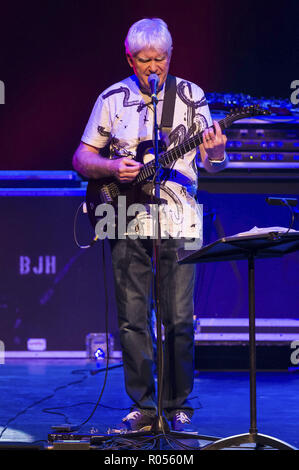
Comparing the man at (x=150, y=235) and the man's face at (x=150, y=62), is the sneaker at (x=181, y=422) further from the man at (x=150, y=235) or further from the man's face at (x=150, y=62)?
the man's face at (x=150, y=62)

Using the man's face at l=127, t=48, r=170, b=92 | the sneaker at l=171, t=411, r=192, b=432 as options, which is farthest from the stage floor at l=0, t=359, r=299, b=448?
the man's face at l=127, t=48, r=170, b=92

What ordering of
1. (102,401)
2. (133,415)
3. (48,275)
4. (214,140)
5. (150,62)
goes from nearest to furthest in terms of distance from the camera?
1. (214,140)
2. (133,415)
3. (150,62)
4. (102,401)
5. (48,275)

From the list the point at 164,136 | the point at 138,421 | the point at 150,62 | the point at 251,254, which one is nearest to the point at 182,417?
the point at 138,421

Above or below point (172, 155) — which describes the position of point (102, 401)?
below

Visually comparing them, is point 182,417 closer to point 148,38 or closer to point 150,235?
point 150,235

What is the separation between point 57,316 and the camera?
5.60 m

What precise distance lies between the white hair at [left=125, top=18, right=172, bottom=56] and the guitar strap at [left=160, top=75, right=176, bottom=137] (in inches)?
7.5

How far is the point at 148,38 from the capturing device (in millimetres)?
3236

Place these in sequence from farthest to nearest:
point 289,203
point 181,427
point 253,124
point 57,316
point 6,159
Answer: point 6,159 → point 57,316 → point 253,124 → point 181,427 → point 289,203

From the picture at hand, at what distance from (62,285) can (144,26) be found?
2.82 m

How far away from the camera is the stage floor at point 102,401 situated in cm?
320

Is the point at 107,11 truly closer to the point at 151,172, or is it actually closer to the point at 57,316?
the point at 57,316

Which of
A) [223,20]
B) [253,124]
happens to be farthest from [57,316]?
→ [223,20]

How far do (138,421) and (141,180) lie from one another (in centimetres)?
112
